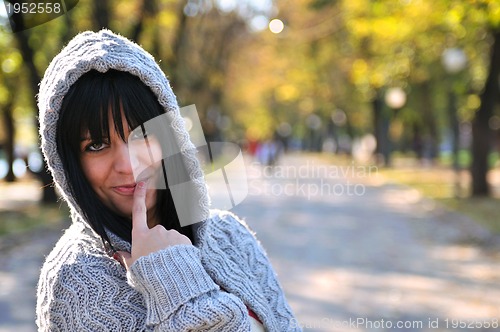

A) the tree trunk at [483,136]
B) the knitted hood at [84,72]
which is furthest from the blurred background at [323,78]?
the knitted hood at [84,72]

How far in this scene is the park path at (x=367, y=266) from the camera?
6.87 m

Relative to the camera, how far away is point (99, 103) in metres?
1.64

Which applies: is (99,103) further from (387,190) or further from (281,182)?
(281,182)

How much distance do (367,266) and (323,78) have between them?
1171 inches

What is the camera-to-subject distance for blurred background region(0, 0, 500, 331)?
39.2 feet

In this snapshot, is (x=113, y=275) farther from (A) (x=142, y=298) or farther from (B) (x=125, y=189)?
(B) (x=125, y=189)

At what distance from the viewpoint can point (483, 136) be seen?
17859 mm

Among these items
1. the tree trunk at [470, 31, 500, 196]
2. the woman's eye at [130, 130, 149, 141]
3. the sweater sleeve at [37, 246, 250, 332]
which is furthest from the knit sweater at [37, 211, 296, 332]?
the tree trunk at [470, 31, 500, 196]

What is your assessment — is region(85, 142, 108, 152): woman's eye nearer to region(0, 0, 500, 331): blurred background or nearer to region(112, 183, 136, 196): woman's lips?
region(112, 183, 136, 196): woman's lips

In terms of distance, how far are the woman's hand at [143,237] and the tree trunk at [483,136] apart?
16940 millimetres

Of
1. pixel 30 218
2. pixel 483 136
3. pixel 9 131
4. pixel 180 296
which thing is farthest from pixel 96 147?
pixel 9 131

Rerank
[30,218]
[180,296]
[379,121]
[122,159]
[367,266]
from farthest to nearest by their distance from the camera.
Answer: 1. [379,121]
2. [30,218]
3. [367,266]
4. [122,159]
5. [180,296]

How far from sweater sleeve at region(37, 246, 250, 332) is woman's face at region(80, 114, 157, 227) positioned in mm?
152

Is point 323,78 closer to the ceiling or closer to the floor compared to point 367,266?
closer to the ceiling
